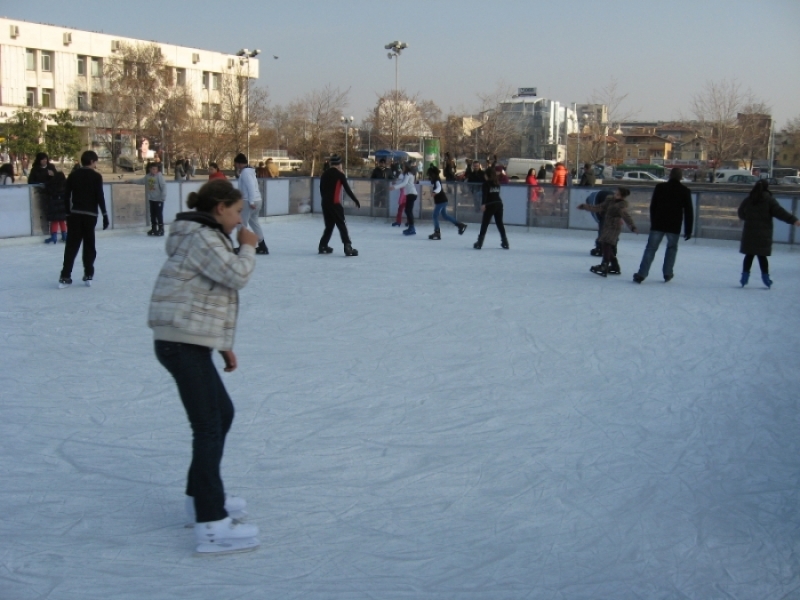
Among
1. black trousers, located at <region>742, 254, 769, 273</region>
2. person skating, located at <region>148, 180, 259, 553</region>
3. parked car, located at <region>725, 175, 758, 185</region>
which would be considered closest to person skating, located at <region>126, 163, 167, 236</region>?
black trousers, located at <region>742, 254, 769, 273</region>

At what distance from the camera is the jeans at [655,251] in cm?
1060

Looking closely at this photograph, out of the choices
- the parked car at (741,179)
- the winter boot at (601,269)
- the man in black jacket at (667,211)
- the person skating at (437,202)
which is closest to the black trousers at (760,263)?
the man in black jacket at (667,211)

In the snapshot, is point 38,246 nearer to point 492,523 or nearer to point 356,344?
point 356,344

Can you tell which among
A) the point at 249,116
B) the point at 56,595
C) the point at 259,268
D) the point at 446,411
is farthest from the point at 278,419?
the point at 249,116

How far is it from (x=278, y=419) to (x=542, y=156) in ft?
238

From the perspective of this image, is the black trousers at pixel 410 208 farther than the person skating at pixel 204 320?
Yes

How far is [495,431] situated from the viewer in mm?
5066

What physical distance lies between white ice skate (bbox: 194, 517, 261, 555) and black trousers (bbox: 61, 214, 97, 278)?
21.1 ft

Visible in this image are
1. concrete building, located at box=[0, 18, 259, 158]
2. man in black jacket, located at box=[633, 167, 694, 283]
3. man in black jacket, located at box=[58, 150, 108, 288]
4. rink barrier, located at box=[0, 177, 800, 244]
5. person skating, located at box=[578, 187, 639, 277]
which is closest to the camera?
man in black jacket, located at box=[58, 150, 108, 288]

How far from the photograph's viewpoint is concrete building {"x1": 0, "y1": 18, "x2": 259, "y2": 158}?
5112 cm

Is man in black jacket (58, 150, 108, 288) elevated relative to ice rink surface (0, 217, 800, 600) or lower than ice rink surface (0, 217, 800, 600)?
elevated

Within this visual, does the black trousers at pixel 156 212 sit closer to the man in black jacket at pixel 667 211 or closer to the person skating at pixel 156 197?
the person skating at pixel 156 197

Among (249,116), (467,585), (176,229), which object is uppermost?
(249,116)

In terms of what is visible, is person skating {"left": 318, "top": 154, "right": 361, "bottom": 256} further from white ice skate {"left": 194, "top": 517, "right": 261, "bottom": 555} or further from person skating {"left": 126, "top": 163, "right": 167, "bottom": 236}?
white ice skate {"left": 194, "top": 517, "right": 261, "bottom": 555}
